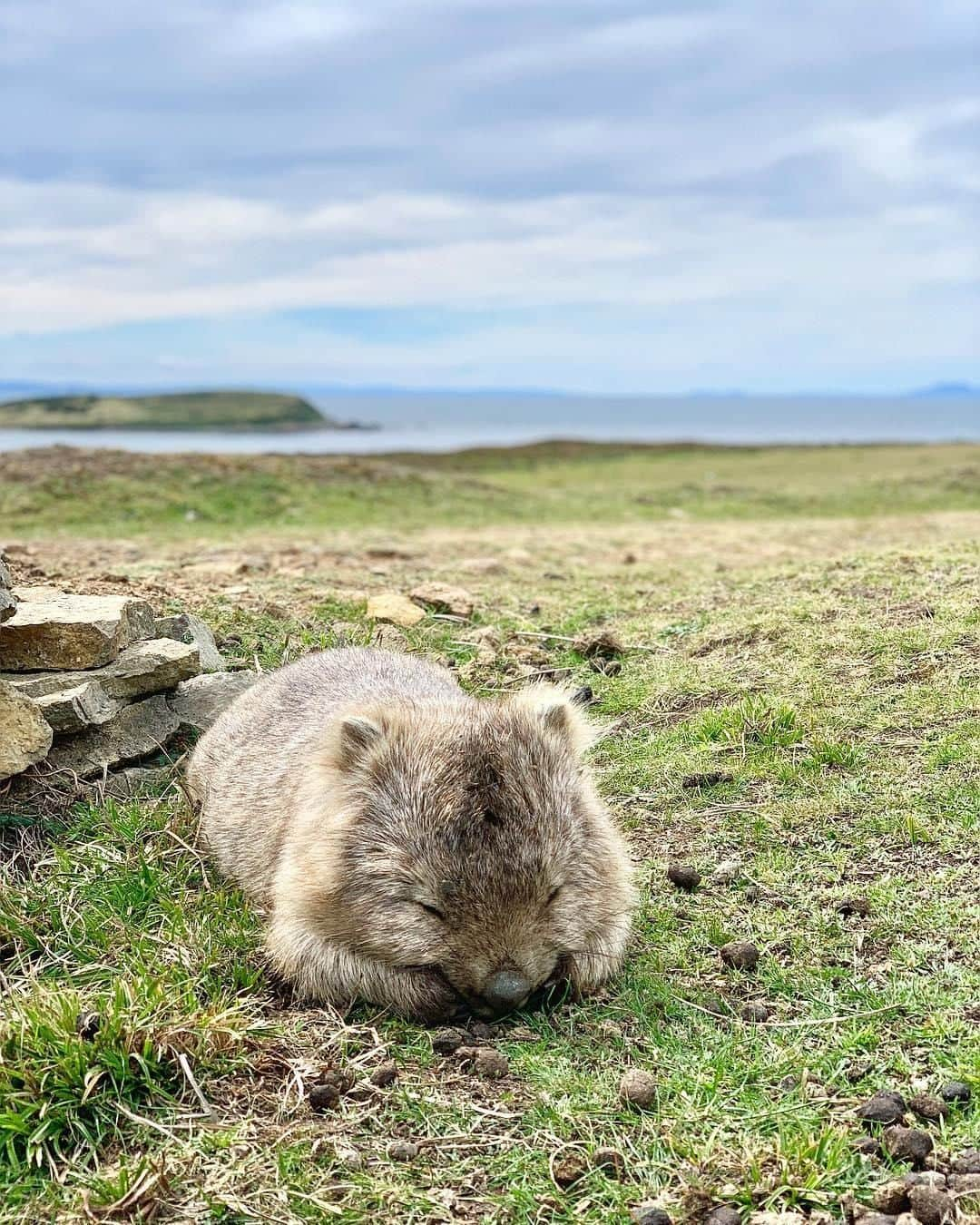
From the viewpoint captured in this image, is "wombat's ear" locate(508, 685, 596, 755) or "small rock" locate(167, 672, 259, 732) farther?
"small rock" locate(167, 672, 259, 732)

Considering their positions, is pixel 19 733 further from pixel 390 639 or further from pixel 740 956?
pixel 740 956

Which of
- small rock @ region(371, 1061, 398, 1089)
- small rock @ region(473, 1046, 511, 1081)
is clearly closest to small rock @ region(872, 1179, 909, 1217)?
small rock @ region(473, 1046, 511, 1081)

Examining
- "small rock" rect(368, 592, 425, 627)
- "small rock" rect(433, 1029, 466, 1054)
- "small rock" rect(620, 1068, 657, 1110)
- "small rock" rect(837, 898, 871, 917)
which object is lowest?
"small rock" rect(433, 1029, 466, 1054)

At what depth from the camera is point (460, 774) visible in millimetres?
4258

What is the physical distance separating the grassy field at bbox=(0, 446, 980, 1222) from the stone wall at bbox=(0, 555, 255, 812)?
358 millimetres

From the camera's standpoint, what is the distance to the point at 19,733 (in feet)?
18.6

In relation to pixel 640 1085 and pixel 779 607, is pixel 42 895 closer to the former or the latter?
pixel 640 1085

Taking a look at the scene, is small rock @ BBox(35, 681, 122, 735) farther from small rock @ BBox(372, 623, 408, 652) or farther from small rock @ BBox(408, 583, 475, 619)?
small rock @ BBox(408, 583, 475, 619)

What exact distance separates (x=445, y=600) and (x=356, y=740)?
4.65 m

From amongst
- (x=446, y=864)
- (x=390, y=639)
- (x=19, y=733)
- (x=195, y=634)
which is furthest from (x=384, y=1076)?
(x=390, y=639)

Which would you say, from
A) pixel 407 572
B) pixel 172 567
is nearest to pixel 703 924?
pixel 407 572

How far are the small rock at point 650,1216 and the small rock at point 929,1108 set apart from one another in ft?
2.80

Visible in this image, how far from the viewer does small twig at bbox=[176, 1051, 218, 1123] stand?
3754 millimetres

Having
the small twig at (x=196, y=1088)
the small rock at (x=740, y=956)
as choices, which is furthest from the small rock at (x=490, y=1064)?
the small rock at (x=740, y=956)
